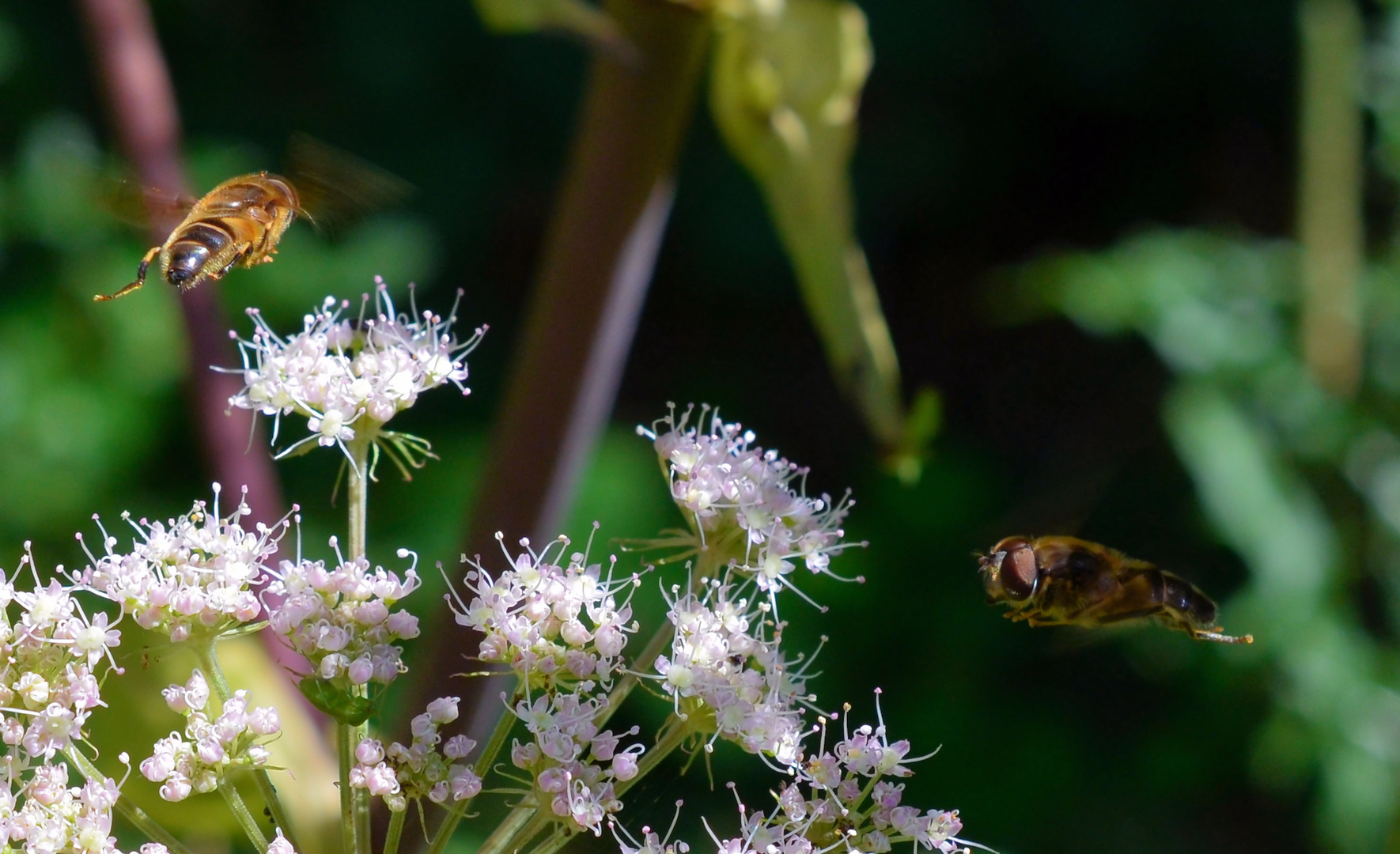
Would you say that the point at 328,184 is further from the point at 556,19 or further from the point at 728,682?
the point at 728,682

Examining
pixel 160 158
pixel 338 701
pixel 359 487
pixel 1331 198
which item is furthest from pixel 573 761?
pixel 1331 198

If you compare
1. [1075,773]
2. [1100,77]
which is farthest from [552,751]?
[1100,77]

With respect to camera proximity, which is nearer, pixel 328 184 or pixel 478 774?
pixel 478 774

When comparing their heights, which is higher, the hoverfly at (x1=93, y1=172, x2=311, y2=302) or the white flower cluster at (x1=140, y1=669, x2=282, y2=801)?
the hoverfly at (x1=93, y1=172, x2=311, y2=302)

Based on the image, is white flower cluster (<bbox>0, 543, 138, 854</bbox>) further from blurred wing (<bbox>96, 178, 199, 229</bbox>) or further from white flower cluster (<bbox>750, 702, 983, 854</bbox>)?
blurred wing (<bbox>96, 178, 199, 229</bbox>)

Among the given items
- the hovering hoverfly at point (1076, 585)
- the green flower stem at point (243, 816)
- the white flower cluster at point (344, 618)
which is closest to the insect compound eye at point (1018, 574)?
the hovering hoverfly at point (1076, 585)

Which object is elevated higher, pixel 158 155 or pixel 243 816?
pixel 158 155

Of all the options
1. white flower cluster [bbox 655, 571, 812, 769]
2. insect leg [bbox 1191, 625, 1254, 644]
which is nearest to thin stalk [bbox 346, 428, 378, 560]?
white flower cluster [bbox 655, 571, 812, 769]
